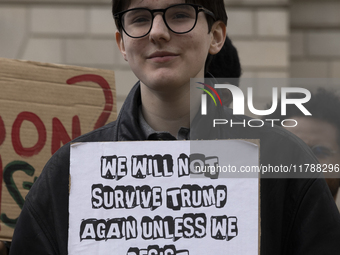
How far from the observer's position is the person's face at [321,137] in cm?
283

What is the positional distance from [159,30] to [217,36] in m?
0.34

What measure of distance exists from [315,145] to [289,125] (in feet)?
0.60

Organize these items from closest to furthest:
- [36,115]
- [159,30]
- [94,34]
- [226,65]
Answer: [159,30] < [36,115] < [226,65] < [94,34]

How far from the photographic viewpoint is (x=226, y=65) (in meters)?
3.07

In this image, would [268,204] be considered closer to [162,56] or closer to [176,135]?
[176,135]

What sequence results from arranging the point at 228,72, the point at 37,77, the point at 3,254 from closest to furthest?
1. the point at 3,254
2. the point at 37,77
3. the point at 228,72

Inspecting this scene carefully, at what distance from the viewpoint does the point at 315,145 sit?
2848mm

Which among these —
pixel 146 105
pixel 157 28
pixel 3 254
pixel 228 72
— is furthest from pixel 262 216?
pixel 228 72

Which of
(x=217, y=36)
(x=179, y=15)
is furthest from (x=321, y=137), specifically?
(x=179, y=15)

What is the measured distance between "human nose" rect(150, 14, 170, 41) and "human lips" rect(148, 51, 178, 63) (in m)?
0.04

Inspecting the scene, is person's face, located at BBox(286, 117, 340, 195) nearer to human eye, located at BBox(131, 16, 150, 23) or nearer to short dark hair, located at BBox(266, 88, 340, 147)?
short dark hair, located at BBox(266, 88, 340, 147)

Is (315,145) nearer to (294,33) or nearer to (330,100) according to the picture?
(330,100)

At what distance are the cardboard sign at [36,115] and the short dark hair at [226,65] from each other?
0.77 meters

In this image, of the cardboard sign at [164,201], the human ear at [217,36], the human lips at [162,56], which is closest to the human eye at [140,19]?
the human lips at [162,56]
